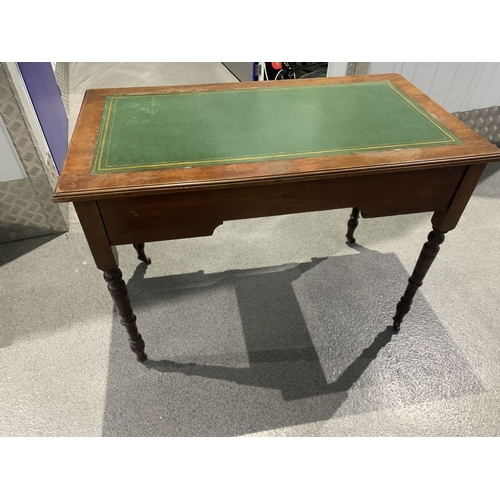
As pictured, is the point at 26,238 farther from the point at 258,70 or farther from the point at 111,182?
the point at 258,70

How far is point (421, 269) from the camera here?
143 centimetres

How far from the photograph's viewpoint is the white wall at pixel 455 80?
236cm

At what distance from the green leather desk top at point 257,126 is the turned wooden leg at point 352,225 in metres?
0.67

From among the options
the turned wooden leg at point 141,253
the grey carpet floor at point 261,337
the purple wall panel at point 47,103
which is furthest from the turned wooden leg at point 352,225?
the purple wall panel at point 47,103

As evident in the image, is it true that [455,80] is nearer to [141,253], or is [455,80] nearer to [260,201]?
[260,201]

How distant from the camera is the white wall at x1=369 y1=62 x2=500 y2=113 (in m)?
2.36

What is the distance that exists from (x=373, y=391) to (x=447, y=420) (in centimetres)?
26

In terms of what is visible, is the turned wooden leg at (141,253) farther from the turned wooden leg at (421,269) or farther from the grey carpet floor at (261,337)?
the turned wooden leg at (421,269)

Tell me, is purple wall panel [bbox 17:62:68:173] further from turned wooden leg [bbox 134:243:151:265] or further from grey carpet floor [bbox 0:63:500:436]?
turned wooden leg [bbox 134:243:151:265]

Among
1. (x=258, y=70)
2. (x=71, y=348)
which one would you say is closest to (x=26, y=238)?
(x=71, y=348)

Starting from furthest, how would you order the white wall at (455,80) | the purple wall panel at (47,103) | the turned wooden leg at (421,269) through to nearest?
1. the white wall at (455,80)
2. the purple wall panel at (47,103)
3. the turned wooden leg at (421,269)

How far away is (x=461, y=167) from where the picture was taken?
1153 millimetres

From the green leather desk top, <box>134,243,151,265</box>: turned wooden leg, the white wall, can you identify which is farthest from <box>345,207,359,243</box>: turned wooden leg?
<box>134,243,151,265</box>: turned wooden leg

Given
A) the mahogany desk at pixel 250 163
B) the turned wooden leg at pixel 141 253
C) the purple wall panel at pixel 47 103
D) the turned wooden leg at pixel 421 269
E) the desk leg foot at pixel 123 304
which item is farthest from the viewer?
the purple wall panel at pixel 47 103
